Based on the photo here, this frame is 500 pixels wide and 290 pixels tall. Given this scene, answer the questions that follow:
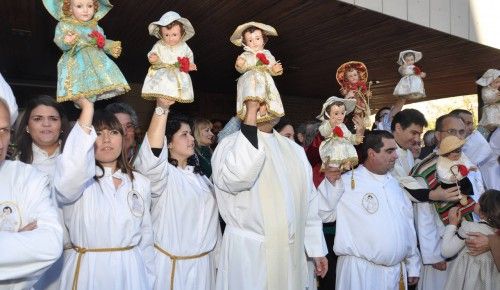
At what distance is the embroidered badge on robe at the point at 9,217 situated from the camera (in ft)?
7.67

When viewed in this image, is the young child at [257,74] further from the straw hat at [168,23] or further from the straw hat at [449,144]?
the straw hat at [449,144]

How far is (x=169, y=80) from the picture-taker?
3.39 m

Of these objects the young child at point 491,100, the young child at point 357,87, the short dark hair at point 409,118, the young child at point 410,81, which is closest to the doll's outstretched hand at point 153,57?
the young child at point 357,87

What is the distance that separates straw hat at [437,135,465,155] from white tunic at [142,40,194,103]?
2.64m

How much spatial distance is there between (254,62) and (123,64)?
6.84 metres

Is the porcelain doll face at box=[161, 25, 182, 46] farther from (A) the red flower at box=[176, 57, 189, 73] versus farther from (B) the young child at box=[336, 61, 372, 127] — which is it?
(B) the young child at box=[336, 61, 372, 127]

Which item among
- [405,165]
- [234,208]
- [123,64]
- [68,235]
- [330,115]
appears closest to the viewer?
[68,235]

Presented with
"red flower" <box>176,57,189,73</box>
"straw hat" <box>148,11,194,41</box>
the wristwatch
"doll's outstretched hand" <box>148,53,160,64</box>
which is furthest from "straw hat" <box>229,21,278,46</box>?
the wristwatch

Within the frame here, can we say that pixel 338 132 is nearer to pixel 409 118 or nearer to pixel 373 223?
pixel 373 223

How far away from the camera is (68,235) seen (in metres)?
3.42

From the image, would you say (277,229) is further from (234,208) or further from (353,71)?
(353,71)

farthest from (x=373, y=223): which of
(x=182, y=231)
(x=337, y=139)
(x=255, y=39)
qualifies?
(x=255, y=39)

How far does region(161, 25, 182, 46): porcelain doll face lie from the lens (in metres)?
3.44

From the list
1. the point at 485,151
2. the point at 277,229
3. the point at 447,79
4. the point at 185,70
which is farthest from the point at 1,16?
the point at 447,79
